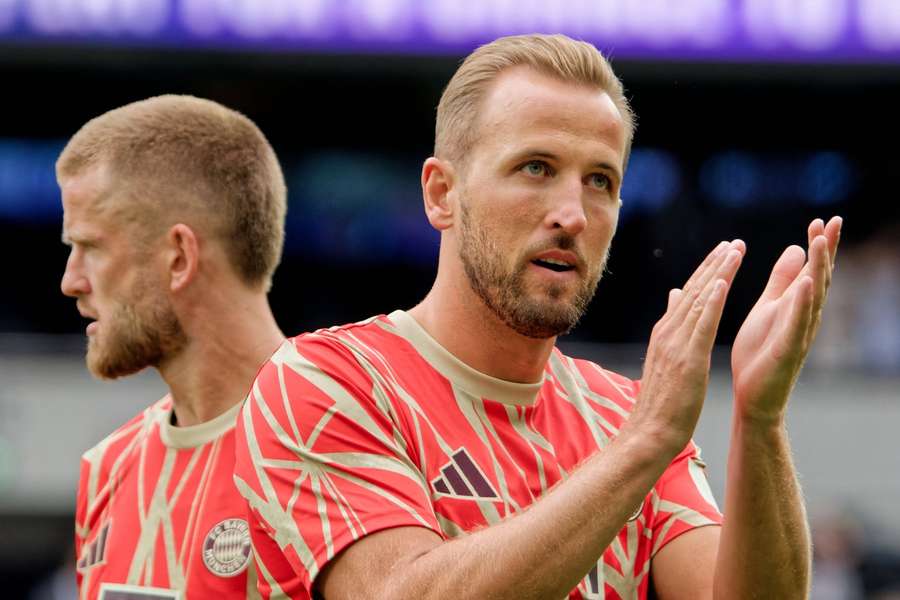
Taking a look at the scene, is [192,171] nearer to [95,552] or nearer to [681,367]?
[95,552]

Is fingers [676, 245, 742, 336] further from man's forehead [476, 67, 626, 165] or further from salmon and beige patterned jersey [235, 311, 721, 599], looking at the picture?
man's forehead [476, 67, 626, 165]

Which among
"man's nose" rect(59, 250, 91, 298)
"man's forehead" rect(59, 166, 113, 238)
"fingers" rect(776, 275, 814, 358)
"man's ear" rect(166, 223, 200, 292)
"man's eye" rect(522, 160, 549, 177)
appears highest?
"man's eye" rect(522, 160, 549, 177)

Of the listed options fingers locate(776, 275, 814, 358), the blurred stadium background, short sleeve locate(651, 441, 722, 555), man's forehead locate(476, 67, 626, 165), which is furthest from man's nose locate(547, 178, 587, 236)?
the blurred stadium background

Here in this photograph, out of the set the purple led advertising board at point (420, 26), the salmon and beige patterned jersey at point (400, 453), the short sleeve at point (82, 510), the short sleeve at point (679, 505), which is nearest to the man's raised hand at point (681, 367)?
the salmon and beige patterned jersey at point (400, 453)

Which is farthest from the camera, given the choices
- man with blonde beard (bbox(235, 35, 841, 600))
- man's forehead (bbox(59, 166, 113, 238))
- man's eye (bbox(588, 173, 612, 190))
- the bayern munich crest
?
man's forehead (bbox(59, 166, 113, 238))

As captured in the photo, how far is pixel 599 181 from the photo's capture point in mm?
3230

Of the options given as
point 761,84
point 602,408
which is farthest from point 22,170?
point 602,408

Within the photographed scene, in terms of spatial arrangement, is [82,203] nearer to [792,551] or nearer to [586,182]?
[586,182]

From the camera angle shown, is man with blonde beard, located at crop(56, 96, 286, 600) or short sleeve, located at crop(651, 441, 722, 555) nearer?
short sleeve, located at crop(651, 441, 722, 555)

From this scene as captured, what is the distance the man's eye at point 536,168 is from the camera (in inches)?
124

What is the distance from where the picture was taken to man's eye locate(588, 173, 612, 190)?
3201 millimetres

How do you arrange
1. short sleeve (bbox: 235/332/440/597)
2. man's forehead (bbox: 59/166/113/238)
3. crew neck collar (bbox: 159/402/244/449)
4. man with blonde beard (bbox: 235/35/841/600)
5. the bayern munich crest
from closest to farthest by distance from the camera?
man with blonde beard (bbox: 235/35/841/600)
short sleeve (bbox: 235/332/440/597)
the bayern munich crest
crew neck collar (bbox: 159/402/244/449)
man's forehead (bbox: 59/166/113/238)

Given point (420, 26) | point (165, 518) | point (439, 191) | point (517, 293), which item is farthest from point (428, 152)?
point (517, 293)

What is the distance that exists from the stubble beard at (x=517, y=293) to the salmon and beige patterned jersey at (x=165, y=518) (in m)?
0.86
